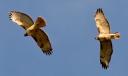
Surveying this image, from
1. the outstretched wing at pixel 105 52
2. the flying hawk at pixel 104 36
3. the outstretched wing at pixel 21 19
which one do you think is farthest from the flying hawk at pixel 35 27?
the outstretched wing at pixel 105 52

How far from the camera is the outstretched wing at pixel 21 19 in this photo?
59156 millimetres

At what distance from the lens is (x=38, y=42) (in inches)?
2352

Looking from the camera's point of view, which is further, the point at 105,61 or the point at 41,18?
the point at 105,61

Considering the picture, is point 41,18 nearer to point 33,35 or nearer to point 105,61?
point 33,35

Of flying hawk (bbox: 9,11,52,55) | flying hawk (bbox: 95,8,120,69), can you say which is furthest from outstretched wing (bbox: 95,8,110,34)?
flying hawk (bbox: 9,11,52,55)

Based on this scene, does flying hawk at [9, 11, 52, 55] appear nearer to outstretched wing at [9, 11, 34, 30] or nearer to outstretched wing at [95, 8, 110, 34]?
outstretched wing at [9, 11, 34, 30]

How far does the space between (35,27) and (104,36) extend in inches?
170

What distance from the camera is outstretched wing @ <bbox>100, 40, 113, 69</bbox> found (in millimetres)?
60375

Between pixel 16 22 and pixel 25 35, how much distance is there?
1.60m

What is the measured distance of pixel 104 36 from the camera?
2359 inches

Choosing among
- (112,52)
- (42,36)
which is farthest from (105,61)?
(42,36)

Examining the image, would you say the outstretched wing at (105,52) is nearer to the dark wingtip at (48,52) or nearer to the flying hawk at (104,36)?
the flying hawk at (104,36)

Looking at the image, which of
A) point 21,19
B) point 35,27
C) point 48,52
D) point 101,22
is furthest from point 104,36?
point 21,19

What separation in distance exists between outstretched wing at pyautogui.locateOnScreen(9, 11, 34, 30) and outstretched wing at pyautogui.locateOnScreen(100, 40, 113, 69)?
4582 millimetres
